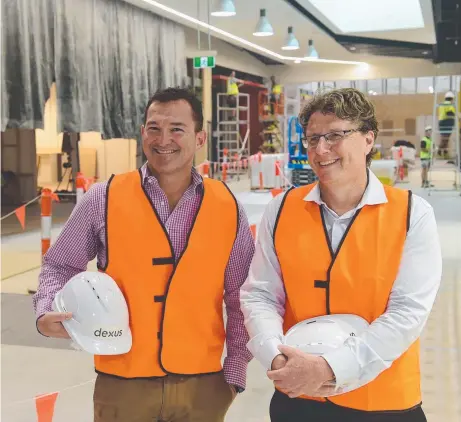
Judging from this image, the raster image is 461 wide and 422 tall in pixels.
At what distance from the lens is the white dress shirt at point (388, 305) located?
4.94 feet

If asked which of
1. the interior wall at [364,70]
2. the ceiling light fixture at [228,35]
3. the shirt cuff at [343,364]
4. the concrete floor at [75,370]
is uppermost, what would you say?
the ceiling light fixture at [228,35]

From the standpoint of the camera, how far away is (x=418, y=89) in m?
31.6

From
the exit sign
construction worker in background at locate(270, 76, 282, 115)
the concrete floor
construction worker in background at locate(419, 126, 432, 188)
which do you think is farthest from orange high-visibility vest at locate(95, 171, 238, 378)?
construction worker in background at locate(270, 76, 282, 115)

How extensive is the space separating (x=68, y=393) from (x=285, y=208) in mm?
2301

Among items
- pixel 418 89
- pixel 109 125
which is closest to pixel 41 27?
pixel 109 125

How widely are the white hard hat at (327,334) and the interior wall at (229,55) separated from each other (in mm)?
13608

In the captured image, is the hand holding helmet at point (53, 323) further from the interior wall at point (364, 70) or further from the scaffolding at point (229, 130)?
the interior wall at point (364, 70)

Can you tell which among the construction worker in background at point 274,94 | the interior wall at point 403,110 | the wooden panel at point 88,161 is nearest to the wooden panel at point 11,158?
the wooden panel at point 88,161

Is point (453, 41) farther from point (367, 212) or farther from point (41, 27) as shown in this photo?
point (367, 212)

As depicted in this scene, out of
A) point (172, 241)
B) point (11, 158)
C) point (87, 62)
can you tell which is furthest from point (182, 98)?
point (11, 158)

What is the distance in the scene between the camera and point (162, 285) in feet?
5.98

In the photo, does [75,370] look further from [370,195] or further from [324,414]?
[370,195]

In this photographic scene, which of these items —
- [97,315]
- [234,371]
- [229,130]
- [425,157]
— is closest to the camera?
[97,315]

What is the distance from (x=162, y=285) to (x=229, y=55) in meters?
17.6
